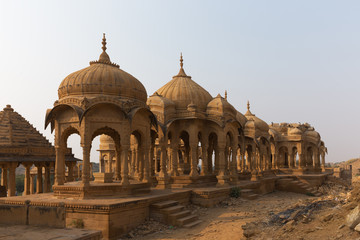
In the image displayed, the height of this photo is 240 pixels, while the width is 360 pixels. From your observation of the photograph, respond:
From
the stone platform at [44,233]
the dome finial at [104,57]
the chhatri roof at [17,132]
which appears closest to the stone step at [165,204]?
the stone platform at [44,233]

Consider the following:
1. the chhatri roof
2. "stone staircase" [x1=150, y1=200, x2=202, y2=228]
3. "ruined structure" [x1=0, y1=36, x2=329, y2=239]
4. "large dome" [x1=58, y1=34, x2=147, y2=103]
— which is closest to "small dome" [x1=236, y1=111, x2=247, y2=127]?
"ruined structure" [x1=0, y1=36, x2=329, y2=239]

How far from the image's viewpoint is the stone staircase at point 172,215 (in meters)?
13.0

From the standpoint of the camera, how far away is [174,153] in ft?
66.3

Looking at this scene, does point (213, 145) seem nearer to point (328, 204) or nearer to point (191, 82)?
point (191, 82)

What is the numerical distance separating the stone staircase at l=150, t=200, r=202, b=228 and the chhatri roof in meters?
13.8

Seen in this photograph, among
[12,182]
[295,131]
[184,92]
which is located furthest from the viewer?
[295,131]

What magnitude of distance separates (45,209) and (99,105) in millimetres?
6780

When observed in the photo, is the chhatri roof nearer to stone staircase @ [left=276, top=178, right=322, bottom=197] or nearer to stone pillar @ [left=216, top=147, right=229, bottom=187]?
stone pillar @ [left=216, top=147, right=229, bottom=187]

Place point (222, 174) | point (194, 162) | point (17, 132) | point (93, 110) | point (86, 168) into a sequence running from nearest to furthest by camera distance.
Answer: point (86, 168), point (93, 110), point (194, 162), point (222, 174), point (17, 132)

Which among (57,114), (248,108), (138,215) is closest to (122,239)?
(138,215)

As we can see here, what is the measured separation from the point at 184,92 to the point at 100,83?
8.09 meters

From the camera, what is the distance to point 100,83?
14906mm

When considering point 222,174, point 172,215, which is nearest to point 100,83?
point 172,215

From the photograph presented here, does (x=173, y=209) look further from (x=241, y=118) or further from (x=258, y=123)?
(x=258, y=123)
